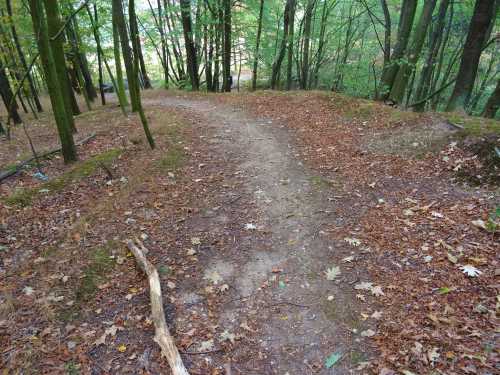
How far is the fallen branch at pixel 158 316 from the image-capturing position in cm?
338

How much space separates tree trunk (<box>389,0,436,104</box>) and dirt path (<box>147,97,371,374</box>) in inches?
225

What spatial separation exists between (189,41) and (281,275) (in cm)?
1614

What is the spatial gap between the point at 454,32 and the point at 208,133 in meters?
17.9

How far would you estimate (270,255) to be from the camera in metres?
5.00

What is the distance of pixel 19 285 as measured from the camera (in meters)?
4.55

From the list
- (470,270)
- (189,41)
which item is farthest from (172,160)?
(189,41)

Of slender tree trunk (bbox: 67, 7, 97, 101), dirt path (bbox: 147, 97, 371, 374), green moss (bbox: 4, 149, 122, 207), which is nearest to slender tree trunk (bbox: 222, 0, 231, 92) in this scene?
slender tree trunk (bbox: 67, 7, 97, 101)

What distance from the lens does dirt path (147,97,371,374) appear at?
3568 millimetres

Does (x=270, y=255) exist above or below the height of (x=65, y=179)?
below

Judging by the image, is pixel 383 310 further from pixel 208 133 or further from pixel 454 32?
pixel 454 32

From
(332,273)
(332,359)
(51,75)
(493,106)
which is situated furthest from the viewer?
(493,106)

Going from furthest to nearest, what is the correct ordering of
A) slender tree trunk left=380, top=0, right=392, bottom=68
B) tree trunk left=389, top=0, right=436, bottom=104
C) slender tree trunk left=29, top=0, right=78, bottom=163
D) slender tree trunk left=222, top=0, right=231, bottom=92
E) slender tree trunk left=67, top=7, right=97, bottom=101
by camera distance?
1. slender tree trunk left=222, top=0, right=231, bottom=92
2. slender tree trunk left=67, top=7, right=97, bottom=101
3. slender tree trunk left=380, top=0, right=392, bottom=68
4. tree trunk left=389, top=0, right=436, bottom=104
5. slender tree trunk left=29, top=0, right=78, bottom=163

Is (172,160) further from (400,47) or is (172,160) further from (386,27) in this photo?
(386,27)

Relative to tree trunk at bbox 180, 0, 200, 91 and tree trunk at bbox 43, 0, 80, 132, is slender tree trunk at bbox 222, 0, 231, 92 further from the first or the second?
tree trunk at bbox 43, 0, 80, 132
